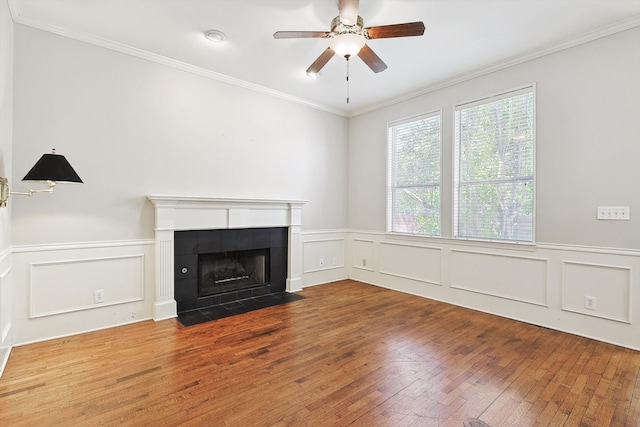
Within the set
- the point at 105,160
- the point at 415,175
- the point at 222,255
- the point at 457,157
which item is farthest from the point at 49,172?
the point at 457,157

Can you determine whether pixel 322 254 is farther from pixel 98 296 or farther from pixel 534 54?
pixel 534 54

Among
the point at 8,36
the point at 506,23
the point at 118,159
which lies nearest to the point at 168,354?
the point at 118,159

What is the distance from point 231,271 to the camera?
13.7ft

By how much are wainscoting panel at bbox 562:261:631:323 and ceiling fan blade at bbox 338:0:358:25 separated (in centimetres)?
306

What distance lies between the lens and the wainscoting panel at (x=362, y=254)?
5077 millimetres

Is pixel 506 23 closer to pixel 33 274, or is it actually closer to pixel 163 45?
pixel 163 45

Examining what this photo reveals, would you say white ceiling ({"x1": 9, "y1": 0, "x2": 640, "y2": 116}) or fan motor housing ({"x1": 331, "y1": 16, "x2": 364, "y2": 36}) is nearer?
fan motor housing ({"x1": 331, "y1": 16, "x2": 364, "y2": 36})

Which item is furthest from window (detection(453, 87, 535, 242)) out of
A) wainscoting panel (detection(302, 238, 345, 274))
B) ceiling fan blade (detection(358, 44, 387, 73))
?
wainscoting panel (detection(302, 238, 345, 274))

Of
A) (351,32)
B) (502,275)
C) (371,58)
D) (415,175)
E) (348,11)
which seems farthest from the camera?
(415,175)

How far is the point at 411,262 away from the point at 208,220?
9.35ft

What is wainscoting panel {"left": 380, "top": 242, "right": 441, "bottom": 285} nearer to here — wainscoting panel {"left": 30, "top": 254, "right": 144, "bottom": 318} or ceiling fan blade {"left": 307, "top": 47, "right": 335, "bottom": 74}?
ceiling fan blade {"left": 307, "top": 47, "right": 335, "bottom": 74}

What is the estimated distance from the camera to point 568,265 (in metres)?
3.10

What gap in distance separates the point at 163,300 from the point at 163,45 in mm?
2696

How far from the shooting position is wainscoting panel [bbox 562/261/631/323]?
279cm
